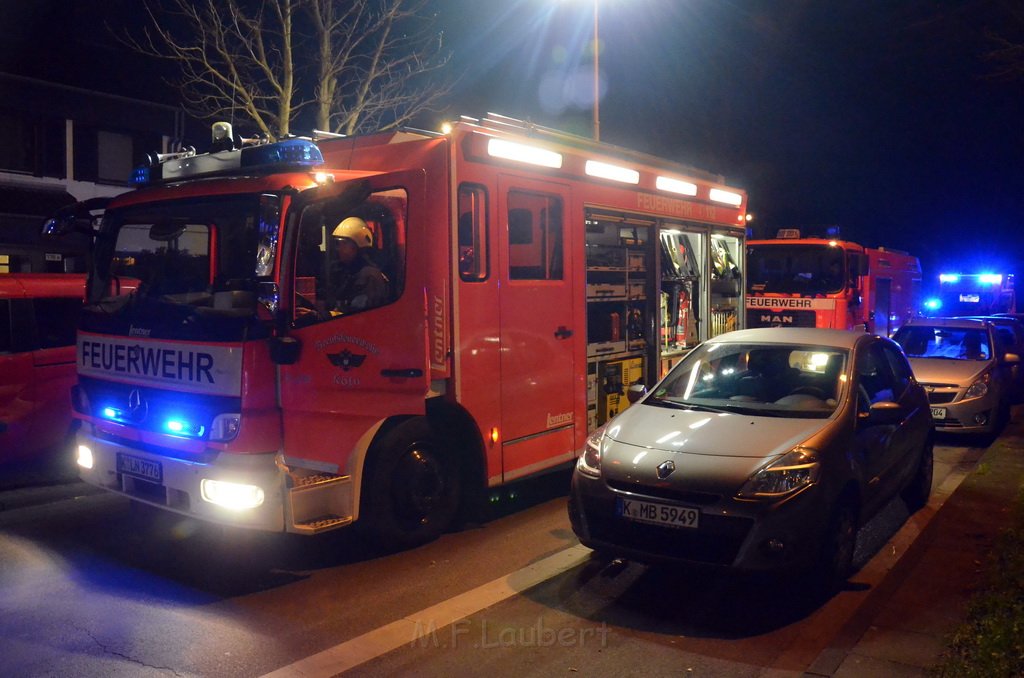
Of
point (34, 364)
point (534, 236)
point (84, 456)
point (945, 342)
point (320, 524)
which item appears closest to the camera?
point (320, 524)

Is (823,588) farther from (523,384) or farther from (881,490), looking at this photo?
(523,384)

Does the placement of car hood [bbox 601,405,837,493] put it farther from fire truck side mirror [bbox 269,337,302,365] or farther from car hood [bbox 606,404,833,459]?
fire truck side mirror [bbox 269,337,302,365]

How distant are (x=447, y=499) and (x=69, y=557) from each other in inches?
109

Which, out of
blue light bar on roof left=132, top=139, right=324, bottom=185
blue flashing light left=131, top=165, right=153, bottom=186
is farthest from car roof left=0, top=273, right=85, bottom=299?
blue light bar on roof left=132, top=139, right=324, bottom=185

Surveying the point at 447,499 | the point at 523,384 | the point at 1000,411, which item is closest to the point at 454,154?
the point at 523,384

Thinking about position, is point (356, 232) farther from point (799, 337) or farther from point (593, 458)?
Answer: point (799, 337)

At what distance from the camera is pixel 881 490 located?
19.7 ft

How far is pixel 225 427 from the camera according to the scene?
5.36 m

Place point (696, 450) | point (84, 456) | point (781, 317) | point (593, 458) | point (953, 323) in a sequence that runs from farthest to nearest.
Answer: point (781, 317)
point (953, 323)
point (84, 456)
point (593, 458)
point (696, 450)

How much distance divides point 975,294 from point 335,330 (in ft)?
92.7

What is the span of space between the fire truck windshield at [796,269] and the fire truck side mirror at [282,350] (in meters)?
10.7

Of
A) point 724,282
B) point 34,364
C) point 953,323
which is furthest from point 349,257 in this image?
point 953,323

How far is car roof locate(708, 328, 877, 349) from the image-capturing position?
21.1 feet

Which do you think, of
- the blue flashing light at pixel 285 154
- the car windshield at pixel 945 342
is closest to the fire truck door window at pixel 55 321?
the blue flashing light at pixel 285 154
